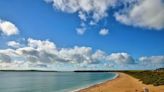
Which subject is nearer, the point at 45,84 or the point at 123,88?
the point at 123,88

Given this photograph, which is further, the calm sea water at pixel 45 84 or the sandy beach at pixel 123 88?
the calm sea water at pixel 45 84

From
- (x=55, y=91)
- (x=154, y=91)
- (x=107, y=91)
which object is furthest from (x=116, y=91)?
(x=55, y=91)

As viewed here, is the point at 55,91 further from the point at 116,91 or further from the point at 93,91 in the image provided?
the point at 116,91

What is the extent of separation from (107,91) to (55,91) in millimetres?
10326

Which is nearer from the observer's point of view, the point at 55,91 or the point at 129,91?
the point at 129,91

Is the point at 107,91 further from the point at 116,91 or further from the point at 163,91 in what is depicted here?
the point at 163,91

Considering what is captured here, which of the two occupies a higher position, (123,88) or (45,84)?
(45,84)

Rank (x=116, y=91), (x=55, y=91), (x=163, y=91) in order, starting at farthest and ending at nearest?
(x=55, y=91) < (x=116, y=91) < (x=163, y=91)

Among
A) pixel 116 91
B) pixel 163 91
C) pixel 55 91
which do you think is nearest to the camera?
pixel 163 91

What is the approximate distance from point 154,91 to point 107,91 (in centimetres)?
659

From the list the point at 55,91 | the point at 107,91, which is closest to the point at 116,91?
the point at 107,91

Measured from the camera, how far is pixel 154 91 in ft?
118

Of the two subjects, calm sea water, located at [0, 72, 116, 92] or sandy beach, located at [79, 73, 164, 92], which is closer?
sandy beach, located at [79, 73, 164, 92]

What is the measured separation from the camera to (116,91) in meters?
39.1
